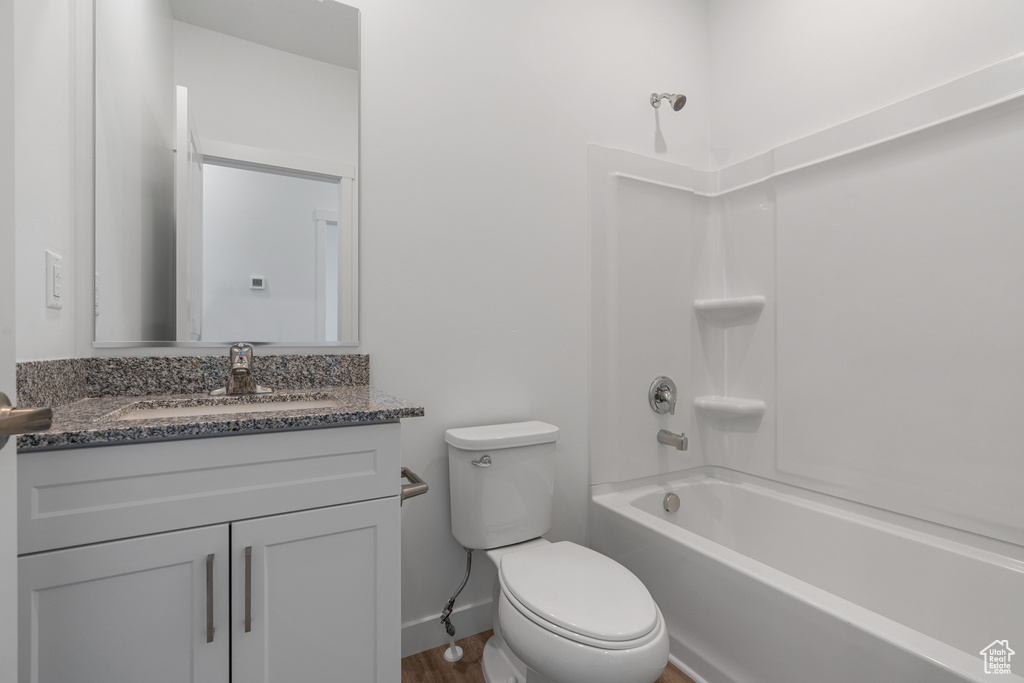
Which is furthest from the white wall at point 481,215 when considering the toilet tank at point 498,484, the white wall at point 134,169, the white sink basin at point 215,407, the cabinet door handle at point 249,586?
the cabinet door handle at point 249,586

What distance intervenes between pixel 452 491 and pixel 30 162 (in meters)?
1.30

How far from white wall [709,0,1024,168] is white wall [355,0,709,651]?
363mm

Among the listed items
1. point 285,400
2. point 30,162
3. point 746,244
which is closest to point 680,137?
point 746,244

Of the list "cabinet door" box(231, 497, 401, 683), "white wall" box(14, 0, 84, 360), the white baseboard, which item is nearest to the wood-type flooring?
the white baseboard

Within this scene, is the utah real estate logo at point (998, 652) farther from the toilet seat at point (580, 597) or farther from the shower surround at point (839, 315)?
the toilet seat at point (580, 597)

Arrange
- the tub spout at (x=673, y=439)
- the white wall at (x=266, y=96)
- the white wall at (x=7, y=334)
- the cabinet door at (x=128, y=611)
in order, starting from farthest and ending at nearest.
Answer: the tub spout at (x=673, y=439) → the white wall at (x=266, y=96) → the cabinet door at (x=128, y=611) → the white wall at (x=7, y=334)

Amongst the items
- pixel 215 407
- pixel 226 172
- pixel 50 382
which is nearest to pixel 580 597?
pixel 215 407

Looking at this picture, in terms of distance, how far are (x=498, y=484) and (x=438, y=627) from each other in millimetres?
566

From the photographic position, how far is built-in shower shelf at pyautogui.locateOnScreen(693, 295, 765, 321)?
199 cm

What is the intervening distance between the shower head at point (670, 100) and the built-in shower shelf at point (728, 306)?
31.4 inches

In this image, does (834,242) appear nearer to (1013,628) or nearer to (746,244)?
(746,244)

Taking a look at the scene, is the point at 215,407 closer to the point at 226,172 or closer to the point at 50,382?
the point at 50,382

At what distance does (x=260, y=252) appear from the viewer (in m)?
1.46

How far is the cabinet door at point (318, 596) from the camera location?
947 mm
